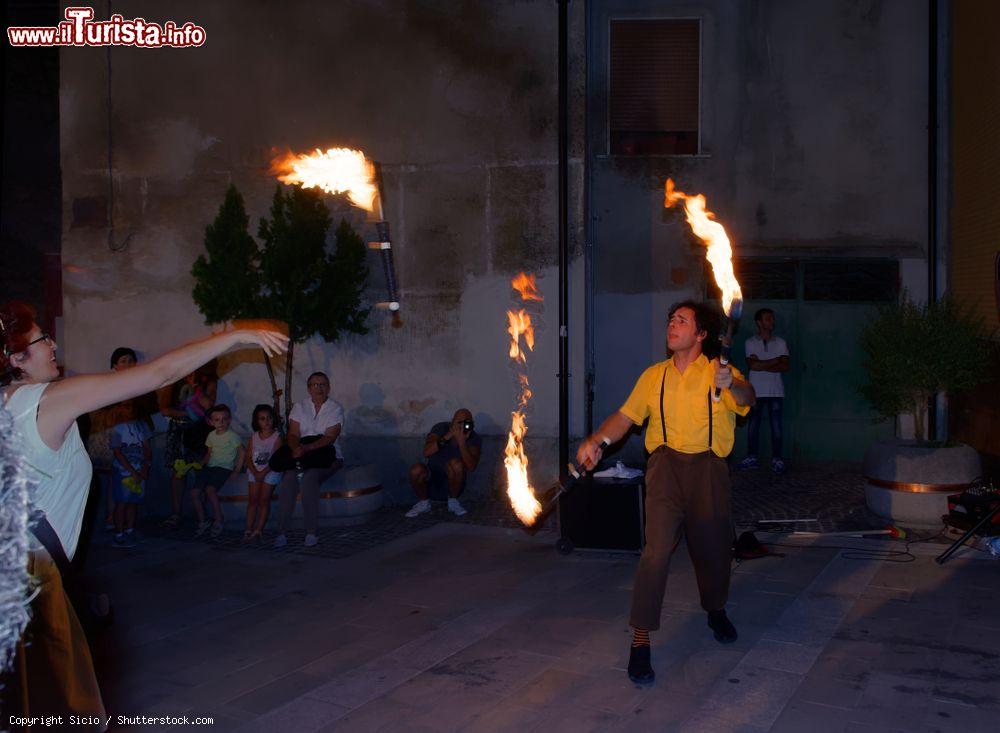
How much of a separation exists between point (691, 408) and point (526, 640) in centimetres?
183

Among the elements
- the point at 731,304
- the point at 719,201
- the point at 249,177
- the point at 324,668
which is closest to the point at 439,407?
the point at 249,177

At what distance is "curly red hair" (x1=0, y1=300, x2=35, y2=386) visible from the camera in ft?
12.3

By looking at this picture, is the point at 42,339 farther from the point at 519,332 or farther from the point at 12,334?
the point at 519,332

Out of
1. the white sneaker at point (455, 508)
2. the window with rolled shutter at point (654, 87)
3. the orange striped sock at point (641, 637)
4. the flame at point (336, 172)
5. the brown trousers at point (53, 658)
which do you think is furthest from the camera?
the window with rolled shutter at point (654, 87)

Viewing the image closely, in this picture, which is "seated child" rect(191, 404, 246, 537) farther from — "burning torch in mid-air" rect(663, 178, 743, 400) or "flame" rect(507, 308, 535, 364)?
"burning torch in mid-air" rect(663, 178, 743, 400)

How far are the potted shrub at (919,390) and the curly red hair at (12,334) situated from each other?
25.2 ft

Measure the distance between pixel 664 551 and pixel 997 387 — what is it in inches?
246

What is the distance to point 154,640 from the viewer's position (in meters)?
6.38

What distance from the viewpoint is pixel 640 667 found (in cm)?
540

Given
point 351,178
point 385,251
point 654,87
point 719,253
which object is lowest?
point 719,253

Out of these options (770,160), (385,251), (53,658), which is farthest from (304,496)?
(770,160)

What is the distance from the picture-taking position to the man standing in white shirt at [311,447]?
9336 millimetres

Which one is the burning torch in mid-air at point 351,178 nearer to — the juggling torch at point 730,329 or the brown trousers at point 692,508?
the brown trousers at point 692,508

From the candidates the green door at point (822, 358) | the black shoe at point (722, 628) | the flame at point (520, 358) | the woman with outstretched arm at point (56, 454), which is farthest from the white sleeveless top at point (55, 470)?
the green door at point (822, 358)
